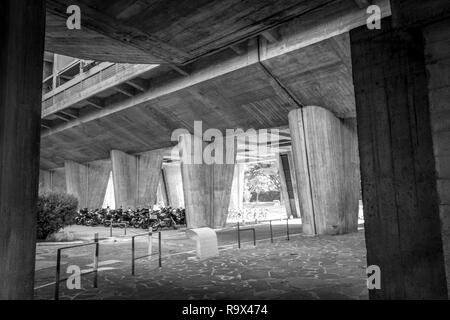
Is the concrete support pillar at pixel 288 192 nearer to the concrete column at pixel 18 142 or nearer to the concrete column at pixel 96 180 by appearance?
the concrete column at pixel 96 180

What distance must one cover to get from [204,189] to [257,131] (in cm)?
488

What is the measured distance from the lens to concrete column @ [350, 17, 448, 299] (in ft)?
12.3

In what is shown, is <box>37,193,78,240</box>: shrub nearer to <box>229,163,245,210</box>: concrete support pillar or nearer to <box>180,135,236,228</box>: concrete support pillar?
<box>180,135,236,228</box>: concrete support pillar

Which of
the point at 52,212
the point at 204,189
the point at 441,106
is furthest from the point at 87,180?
the point at 441,106

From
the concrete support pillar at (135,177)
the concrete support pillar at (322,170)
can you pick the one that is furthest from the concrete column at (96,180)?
the concrete support pillar at (322,170)

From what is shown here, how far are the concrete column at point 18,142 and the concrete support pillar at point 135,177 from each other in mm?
23019

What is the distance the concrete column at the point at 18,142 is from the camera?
4.01 m

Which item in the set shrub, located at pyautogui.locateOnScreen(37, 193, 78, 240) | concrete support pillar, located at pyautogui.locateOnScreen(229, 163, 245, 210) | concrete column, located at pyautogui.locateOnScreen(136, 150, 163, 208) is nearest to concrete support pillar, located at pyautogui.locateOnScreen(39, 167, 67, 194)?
concrete column, located at pyautogui.locateOnScreen(136, 150, 163, 208)

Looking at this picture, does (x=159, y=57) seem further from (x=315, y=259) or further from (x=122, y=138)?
(x=122, y=138)

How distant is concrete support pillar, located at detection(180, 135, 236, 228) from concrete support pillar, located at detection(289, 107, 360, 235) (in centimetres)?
641

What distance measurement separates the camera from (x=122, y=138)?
977 inches
